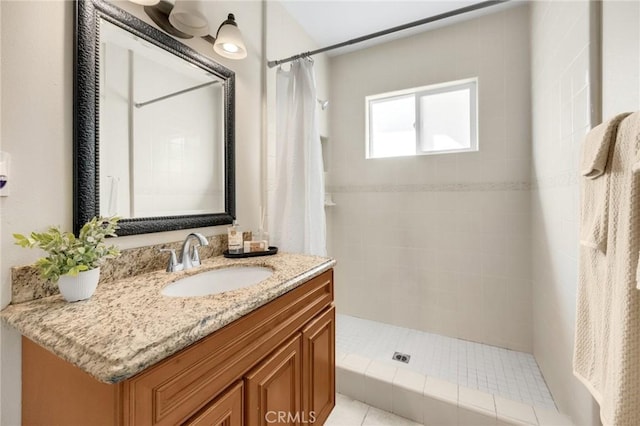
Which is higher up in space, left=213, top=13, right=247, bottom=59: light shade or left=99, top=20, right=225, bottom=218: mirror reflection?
left=213, top=13, right=247, bottom=59: light shade

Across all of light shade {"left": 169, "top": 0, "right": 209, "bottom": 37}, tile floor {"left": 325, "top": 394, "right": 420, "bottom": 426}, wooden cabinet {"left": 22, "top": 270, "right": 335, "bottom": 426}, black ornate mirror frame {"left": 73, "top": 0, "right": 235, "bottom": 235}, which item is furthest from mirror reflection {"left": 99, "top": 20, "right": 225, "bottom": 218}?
tile floor {"left": 325, "top": 394, "right": 420, "bottom": 426}

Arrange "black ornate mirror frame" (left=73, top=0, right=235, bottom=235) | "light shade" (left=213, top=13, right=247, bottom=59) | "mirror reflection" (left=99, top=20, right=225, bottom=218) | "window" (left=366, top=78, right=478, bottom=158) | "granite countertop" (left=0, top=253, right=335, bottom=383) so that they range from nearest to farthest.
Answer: "granite countertop" (left=0, top=253, right=335, bottom=383), "black ornate mirror frame" (left=73, top=0, right=235, bottom=235), "mirror reflection" (left=99, top=20, right=225, bottom=218), "light shade" (left=213, top=13, right=247, bottom=59), "window" (left=366, top=78, right=478, bottom=158)

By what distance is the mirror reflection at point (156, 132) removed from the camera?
38.2 inches

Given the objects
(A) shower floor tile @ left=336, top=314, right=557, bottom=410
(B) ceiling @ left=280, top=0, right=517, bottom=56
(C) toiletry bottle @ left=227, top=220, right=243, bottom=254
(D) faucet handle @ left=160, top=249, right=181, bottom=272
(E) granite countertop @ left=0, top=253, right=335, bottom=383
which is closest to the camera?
(E) granite countertop @ left=0, top=253, right=335, bottom=383

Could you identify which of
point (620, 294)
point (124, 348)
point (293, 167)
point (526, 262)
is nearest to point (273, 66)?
point (293, 167)

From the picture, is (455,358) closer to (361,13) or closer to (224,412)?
(224,412)

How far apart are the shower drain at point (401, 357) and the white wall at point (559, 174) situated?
2.59ft

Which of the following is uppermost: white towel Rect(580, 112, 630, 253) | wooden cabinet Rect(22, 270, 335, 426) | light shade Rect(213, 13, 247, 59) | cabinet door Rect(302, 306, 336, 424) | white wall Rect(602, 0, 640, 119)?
light shade Rect(213, 13, 247, 59)

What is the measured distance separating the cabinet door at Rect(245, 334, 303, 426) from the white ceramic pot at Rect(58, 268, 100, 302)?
0.52 metres

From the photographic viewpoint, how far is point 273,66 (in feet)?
5.67

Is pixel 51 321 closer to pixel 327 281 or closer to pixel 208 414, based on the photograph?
pixel 208 414

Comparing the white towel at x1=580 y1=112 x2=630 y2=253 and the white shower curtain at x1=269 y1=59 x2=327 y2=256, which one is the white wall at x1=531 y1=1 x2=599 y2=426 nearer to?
the white towel at x1=580 y1=112 x2=630 y2=253

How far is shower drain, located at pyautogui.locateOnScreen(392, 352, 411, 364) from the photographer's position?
1865 mm

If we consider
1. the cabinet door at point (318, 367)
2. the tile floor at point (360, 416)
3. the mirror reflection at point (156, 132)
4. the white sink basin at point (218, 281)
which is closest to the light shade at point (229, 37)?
the mirror reflection at point (156, 132)
